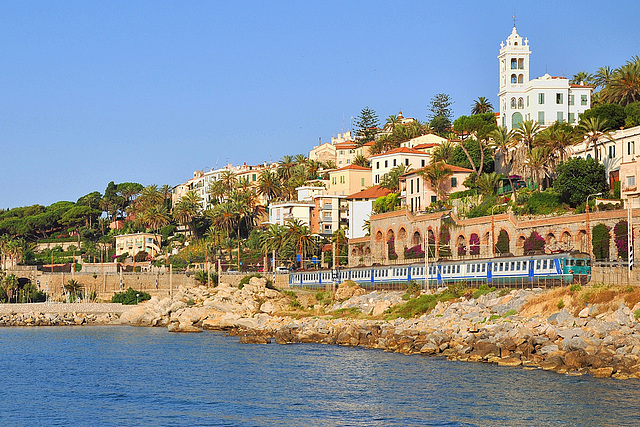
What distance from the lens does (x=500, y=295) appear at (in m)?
54.6

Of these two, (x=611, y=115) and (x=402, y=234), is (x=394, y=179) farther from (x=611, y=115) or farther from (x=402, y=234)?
(x=611, y=115)

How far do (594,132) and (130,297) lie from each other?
53.4 m

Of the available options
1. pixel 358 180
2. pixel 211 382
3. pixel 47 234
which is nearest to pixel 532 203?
pixel 211 382

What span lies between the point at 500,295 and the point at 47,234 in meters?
112

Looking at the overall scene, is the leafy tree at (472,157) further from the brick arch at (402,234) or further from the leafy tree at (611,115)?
the leafy tree at (611,115)

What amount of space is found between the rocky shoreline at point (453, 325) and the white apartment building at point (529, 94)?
112 feet

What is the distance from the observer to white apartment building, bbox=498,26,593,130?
304 feet

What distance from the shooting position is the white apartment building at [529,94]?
3644 inches

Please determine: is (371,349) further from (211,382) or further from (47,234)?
(47,234)

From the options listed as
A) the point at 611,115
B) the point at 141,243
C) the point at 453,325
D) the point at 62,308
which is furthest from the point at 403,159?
the point at 453,325

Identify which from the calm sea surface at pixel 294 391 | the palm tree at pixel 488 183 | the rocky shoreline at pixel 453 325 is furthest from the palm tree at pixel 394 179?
the calm sea surface at pixel 294 391

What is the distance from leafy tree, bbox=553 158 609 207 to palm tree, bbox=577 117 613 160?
249 centimetres

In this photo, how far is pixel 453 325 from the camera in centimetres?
4978

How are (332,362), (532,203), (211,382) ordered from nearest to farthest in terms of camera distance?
(211,382) → (332,362) → (532,203)
